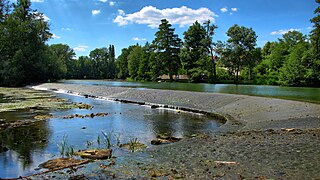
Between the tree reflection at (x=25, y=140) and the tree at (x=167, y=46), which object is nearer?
the tree reflection at (x=25, y=140)

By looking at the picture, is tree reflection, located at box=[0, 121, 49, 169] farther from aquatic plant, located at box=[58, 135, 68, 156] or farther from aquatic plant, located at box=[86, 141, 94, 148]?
aquatic plant, located at box=[86, 141, 94, 148]

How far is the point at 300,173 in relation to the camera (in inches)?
255

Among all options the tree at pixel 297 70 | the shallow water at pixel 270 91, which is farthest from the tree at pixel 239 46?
the shallow water at pixel 270 91

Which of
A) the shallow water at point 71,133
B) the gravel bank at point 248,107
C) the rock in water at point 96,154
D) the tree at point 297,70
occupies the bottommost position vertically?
the shallow water at point 71,133

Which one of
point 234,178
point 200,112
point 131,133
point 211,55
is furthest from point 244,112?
point 211,55

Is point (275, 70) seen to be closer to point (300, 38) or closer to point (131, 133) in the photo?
point (300, 38)

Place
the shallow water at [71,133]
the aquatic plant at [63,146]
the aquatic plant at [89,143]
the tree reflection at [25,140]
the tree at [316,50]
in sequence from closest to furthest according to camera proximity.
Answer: the shallow water at [71,133], the tree reflection at [25,140], the aquatic plant at [63,146], the aquatic plant at [89,143], the tree at [316,50]

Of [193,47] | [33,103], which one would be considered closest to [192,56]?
[193,47]

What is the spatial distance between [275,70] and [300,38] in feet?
44.5

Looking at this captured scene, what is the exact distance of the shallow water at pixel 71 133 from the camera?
945 centimetres

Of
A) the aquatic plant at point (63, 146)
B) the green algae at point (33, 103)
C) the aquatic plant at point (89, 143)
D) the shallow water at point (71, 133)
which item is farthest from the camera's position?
the green algae at point (33, 103)

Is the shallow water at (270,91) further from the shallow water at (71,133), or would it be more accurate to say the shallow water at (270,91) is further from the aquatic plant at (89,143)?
the aquatic plant at (89,143)

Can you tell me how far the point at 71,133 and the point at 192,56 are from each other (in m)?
62.6

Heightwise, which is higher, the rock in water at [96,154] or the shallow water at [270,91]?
the shallow water at [270,91]
